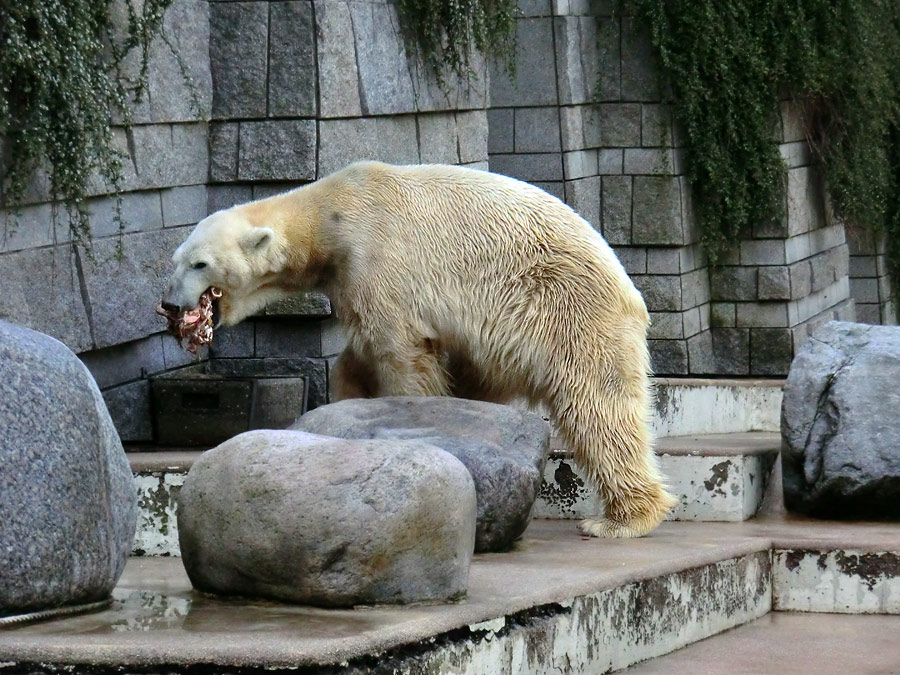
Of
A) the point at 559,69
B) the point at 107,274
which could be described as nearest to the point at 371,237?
the point at 107,274

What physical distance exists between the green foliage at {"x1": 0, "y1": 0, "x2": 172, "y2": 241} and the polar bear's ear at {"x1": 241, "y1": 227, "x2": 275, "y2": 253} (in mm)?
648

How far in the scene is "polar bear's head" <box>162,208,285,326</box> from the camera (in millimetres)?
5082

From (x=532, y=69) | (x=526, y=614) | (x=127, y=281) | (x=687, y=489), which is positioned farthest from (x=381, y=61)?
(x=526, y=614)

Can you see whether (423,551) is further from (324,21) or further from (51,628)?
(324,21)

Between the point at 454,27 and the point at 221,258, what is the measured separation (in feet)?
8.32

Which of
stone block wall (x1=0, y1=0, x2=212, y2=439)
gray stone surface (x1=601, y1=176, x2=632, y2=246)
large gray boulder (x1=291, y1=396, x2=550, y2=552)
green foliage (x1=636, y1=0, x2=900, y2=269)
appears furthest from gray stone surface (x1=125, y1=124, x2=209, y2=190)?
green foliage (x1=636, y1=0, x2=900, y2=269)

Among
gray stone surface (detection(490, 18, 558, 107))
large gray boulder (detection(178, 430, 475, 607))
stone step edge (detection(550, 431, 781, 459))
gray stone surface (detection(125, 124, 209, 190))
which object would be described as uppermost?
gray stone surface (detection(490, 18, 558, 107))

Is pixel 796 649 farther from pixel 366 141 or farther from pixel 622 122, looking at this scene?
pixel 622 122

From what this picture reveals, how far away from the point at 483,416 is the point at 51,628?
1842mm

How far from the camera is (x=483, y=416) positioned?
486 cm

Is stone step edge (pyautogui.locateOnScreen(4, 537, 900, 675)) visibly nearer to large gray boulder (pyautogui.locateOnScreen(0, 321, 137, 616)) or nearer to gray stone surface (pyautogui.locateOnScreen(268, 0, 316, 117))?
large gray boulder (pyautogui.locateOnScreen(0, 321, 137, 616))

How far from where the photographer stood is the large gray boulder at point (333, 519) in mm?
3566

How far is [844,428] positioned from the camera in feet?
19.0

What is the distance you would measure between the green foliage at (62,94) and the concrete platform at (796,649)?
2.61 m
